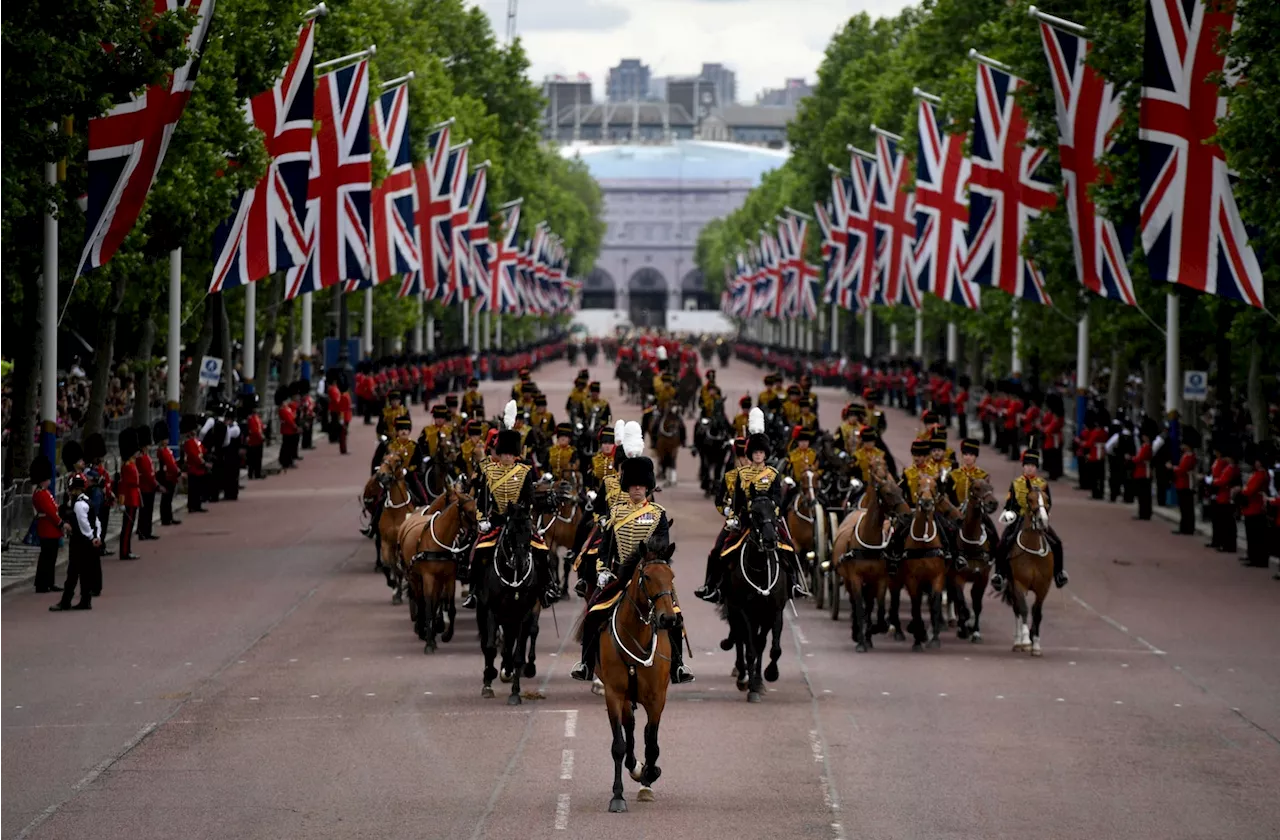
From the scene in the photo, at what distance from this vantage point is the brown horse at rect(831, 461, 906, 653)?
23578mm

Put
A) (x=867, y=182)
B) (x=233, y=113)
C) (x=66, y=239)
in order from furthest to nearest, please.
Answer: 1. (x=867, y=182)
2. (x=233, y=113)
3. (x=66, y=239)

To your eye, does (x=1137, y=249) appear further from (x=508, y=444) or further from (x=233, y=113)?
(x=508, y=444)

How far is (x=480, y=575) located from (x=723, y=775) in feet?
14.3

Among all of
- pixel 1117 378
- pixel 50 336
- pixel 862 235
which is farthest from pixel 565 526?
pixel 862 235

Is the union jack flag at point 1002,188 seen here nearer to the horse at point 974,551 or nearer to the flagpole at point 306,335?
the horse at point 974,551

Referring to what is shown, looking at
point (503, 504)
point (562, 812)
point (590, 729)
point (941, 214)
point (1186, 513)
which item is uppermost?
point (941, 214)

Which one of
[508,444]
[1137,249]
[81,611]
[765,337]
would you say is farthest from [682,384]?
[765,337]

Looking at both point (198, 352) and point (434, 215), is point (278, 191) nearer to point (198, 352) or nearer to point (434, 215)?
point (198, 352)

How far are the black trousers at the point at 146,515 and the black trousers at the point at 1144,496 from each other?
16268 mm

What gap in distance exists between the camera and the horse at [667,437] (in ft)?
147

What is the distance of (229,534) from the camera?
36.5 metres

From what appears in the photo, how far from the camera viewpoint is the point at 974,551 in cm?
2462

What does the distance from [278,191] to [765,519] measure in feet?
70.3

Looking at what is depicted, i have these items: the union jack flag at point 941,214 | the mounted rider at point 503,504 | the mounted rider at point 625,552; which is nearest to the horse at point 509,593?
the mounted rider at point 503,504
